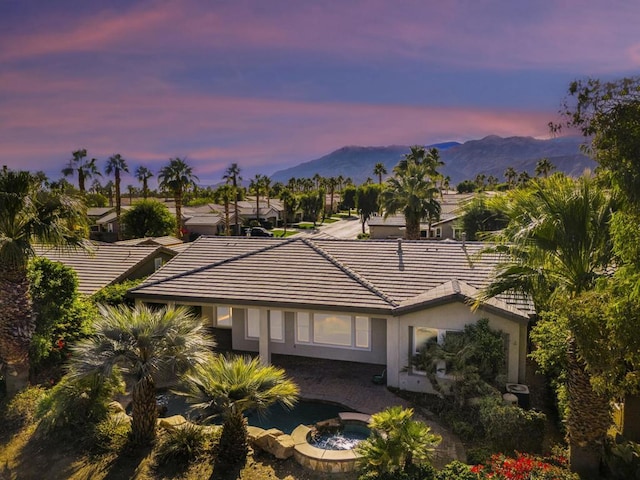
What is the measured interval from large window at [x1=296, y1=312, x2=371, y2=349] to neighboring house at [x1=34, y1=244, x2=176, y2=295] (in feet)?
31.6

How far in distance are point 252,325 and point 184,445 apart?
27.5ft

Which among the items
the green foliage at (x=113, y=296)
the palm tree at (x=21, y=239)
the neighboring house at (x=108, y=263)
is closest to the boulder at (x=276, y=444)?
the palm tree at (x=21, y=239)

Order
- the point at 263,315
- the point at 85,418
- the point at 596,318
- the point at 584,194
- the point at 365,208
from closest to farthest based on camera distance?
the point at 596,318, the point at 584,194, the point at 85,418, the point at 263,315, the point at 365,208

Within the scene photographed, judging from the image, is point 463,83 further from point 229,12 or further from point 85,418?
point 85,418

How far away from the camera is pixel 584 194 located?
9.05 m

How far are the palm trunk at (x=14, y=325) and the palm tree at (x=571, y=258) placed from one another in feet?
44.9

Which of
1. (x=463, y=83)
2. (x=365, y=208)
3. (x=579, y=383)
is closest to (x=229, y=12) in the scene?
(x=463, y=83)

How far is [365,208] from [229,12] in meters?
66.2

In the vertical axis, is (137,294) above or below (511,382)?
above

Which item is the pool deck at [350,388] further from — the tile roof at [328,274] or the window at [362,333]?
the tile roof at [328,274]

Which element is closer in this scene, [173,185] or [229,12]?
[229,12]

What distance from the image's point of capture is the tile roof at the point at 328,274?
52.7 feet

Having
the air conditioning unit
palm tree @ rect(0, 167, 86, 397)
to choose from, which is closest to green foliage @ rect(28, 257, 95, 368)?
palm tree @ rect(0, 167, 86, 397)

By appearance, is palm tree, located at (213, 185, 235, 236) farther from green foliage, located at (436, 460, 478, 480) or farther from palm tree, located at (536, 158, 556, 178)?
green foliage, located at (436, 460, 478, 480)
